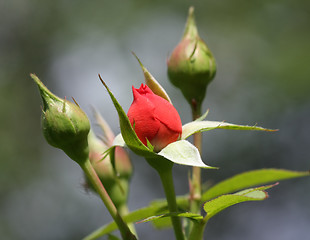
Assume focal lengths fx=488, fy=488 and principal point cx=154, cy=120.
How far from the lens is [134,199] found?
22.5 feet

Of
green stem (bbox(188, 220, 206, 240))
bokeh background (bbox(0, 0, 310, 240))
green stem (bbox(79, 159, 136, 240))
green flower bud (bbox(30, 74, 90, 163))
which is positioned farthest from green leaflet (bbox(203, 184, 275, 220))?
bokeh background (bbox(0, 0, 310, 240))

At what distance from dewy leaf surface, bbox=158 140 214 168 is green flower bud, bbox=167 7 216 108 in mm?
345

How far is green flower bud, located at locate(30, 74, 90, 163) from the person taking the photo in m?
0.97

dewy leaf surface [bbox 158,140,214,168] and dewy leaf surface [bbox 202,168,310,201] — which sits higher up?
dewy leaf surface [bbox 158,140,214,168]

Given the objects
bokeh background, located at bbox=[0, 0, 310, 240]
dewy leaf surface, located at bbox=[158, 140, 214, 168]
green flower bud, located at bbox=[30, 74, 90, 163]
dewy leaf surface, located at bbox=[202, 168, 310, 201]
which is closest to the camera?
dewy leaf surface, located at bbox=[158, 140, 214, 168]

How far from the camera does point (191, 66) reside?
1213 millimetres

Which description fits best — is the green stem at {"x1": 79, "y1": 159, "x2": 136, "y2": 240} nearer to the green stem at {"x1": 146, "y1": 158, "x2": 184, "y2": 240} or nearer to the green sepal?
the green stem at {"x1": 146, "y1": 158, "x2": 184, "y2": 240}

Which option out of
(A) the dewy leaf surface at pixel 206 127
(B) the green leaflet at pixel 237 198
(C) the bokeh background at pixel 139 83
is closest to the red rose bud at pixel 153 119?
(A) the dewy leaf surface at pixel 206 127

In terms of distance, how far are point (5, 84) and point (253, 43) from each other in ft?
12.3

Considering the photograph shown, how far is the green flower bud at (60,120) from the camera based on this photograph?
38.0 inches

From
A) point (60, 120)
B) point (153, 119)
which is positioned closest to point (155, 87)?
point (153, 119)

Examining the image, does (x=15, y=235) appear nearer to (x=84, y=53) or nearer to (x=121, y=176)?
(x=84, y=53)

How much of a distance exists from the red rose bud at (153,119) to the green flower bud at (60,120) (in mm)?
120

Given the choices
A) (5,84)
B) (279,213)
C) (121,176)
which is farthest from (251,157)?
(121,176)
